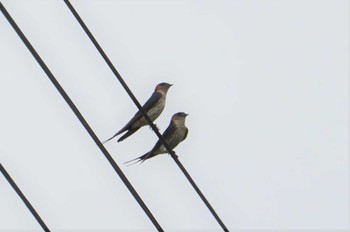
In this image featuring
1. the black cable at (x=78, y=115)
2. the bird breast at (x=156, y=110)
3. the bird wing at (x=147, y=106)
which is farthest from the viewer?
the bird breast at (x=156, y=110)

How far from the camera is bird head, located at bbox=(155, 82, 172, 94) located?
12.5 m

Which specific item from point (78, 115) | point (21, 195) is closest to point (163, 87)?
point (78, 115)

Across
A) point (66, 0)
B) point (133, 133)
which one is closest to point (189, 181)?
point (66, 0)

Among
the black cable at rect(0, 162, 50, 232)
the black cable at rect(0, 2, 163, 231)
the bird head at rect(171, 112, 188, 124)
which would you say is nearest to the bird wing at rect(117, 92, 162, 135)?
the bird head at rect(171, 112, 188, 124)

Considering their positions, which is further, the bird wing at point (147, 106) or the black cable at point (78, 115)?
the bird wing at point (147, 106)

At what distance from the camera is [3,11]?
17.0 feet

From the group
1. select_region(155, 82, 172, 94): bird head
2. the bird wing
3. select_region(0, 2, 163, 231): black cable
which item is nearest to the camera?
select_region(0, 2, 163, 231): black cable

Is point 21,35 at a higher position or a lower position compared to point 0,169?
higher

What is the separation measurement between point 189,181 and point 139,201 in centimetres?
115

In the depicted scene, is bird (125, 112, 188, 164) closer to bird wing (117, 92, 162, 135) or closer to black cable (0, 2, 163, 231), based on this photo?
bird wing (117, 92, 162, 135)

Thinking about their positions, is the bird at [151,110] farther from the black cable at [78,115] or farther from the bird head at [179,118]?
the black cable at [78,115]

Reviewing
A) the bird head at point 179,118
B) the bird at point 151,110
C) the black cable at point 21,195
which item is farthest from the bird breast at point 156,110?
the black cable at point 21,195

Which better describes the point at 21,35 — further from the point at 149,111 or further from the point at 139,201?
the point at 149,111

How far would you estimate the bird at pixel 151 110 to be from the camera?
11.8m
